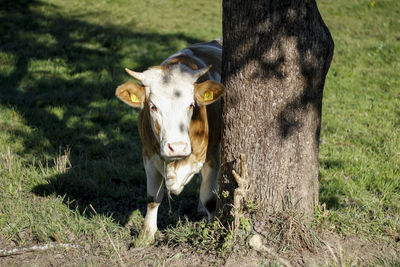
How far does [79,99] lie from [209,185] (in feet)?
12.8

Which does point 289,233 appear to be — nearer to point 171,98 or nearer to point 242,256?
point 242,256

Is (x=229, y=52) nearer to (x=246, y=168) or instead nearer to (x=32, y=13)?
A: (x=246, y=168)

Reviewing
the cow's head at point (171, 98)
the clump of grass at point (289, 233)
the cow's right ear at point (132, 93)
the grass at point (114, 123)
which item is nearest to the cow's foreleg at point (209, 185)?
the grass at point (114, 123)

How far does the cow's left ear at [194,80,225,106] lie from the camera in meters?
3.14

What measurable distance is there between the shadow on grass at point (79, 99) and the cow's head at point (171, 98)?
54.4 inches

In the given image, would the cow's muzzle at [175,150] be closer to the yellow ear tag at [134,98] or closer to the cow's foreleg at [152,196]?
the yellow ear tag at [134,98]

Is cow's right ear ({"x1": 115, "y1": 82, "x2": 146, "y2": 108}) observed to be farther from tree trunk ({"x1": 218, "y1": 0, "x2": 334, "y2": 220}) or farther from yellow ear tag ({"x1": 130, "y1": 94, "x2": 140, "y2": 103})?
tree trunk ({"x1": 218, "y1": 0, "x2": 334, "y2": 220})

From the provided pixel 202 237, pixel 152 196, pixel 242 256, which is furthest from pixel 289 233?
pixel 152 196

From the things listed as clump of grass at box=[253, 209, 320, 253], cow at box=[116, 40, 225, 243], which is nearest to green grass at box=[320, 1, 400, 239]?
clump of grass at box=[253, 209, 320, 253]

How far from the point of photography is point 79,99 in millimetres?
6984

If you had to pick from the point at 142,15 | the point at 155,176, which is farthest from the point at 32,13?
the point at 155,176

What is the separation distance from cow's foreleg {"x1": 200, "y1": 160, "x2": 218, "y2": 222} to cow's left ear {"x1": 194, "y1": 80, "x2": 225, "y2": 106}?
2.70ft

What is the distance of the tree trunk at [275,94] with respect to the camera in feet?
9.05

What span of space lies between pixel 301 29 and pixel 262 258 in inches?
62.7
